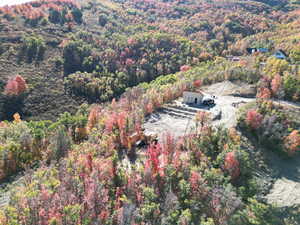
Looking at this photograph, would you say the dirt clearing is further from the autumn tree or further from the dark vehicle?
the autumn tree

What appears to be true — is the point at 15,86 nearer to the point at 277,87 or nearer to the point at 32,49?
the point at 32,49

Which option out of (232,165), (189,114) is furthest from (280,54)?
(232,165)

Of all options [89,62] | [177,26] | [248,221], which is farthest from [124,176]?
[177,26]

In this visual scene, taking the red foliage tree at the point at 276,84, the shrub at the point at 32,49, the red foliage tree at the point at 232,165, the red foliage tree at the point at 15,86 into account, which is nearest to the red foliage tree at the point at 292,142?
the red foliage tree at the point at 232,165

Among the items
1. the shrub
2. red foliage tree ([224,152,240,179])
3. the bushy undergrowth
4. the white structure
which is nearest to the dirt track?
the bushy undergrowth

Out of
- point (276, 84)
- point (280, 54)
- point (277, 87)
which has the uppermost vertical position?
point (280, 54)
